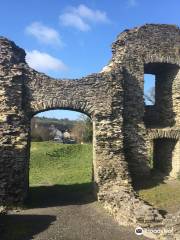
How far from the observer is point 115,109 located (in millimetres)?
14500

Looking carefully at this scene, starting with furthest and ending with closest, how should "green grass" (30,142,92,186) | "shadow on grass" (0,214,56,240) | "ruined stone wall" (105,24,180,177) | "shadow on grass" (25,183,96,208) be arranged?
"green grass" (30,142,92,186), "ruined stone wall" (105,24,180,177), "shadow on grass" (25,183,96,208), "shadow on grass" (0,214,56,240)

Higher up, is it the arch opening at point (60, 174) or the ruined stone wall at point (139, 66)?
the ruined stone wall at point (139, 66)

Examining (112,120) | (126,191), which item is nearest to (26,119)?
(112,120)

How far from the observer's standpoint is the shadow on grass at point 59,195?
13117 mm

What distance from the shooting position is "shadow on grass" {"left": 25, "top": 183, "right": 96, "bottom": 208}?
13117 mm

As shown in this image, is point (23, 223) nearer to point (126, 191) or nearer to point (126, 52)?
point (126, 191)

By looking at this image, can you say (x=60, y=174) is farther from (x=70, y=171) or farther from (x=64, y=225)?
(x=64, y=225)

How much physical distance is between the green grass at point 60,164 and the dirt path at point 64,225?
537cm

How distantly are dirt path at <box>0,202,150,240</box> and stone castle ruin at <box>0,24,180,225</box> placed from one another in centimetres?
51

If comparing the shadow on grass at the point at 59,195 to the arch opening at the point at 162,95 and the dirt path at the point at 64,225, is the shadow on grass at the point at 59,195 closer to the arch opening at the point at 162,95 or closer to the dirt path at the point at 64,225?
the dirt path at the point at 64,225

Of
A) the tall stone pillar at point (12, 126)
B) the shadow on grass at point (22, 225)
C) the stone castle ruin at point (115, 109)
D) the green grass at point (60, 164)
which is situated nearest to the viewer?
the shadow on grass at point (22, 225)

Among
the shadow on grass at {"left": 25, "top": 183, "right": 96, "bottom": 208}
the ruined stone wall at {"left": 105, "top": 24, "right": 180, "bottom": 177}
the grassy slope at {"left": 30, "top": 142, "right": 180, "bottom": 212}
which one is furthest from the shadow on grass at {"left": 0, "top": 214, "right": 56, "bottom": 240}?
the ruined stone wall at {"left": 105, "top": 24, "right": 180, "bottom": 177}

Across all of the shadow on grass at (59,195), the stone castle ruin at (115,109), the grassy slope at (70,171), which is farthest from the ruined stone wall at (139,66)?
the shadow on grass at (59,195)

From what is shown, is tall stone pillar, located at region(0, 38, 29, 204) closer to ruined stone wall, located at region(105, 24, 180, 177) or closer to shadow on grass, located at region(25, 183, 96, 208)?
shadow on grass, located at region(25, 183, 96, 208)
